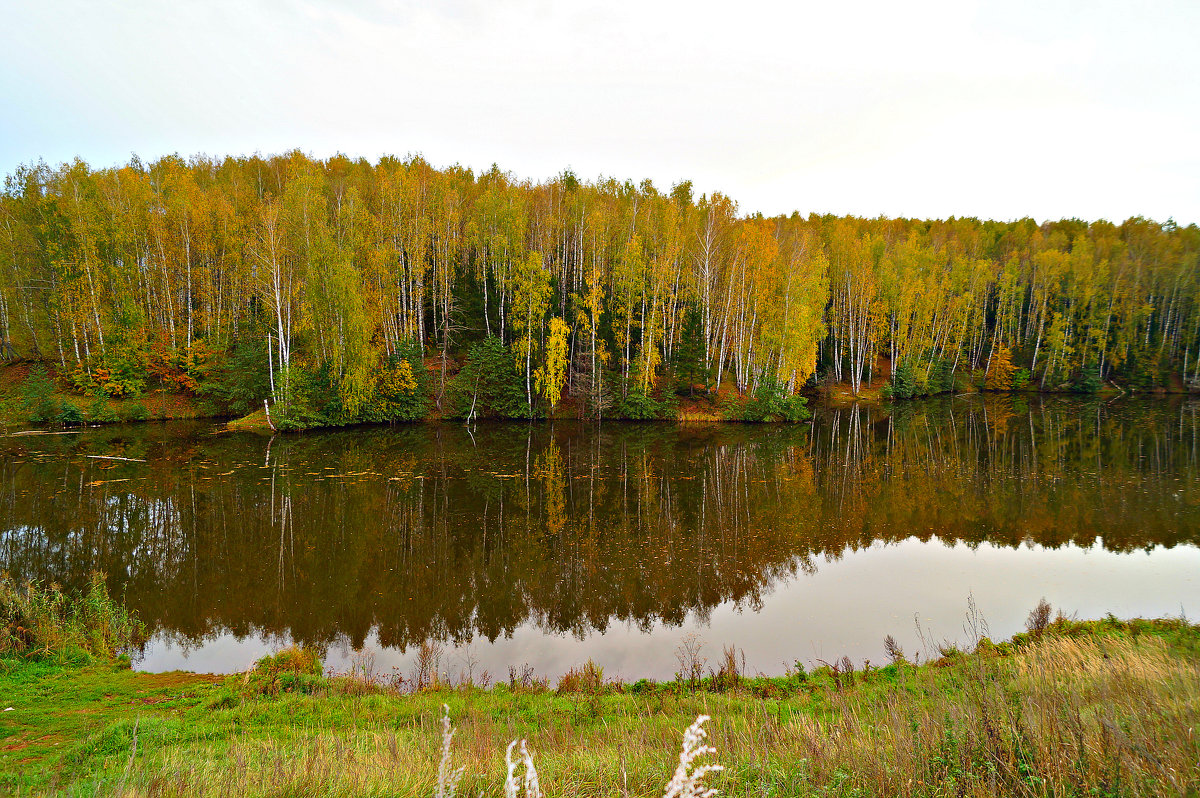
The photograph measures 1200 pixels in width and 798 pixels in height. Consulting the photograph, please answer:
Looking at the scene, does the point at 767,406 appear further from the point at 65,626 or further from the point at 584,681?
the point at 65,626

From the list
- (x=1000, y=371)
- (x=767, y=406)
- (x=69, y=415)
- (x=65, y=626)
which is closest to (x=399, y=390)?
(x=69, y=415)

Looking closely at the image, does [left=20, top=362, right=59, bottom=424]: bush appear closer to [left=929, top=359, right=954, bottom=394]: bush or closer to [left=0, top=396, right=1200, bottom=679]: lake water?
[left=0, top=396, right=1200, bottom=679]: lake water

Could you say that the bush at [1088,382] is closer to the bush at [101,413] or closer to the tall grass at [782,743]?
the tall grass at [782,743]

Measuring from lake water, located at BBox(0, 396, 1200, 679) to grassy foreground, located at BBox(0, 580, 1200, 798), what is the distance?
1.22 meters

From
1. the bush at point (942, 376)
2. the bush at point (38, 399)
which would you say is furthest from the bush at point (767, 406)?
the bush at point (38, 399)

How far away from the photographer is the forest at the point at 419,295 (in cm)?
3562

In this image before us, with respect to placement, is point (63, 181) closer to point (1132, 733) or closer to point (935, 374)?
point (1132, 733)

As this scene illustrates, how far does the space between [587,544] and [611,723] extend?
8.86 meters

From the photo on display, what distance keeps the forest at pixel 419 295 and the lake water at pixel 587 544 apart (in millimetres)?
8518

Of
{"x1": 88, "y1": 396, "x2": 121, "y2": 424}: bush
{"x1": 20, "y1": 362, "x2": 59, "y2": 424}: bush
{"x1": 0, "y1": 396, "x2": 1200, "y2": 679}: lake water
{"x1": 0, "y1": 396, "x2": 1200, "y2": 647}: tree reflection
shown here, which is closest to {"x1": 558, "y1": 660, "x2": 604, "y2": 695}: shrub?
{"x1": 0, "y1": 396, "x2": 1200, "y2": 679}: lake water

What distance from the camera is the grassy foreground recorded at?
169 inches

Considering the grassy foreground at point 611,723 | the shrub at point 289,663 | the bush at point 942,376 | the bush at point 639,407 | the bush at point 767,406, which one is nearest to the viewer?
the grassy foreground at point 611,723

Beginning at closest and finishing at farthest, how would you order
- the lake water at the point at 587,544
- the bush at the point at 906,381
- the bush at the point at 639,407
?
the lake water at the point at 587,544
the bush at the point at 639,407
the bush at the point at 906,381

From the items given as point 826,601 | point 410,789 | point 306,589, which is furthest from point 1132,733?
point 306,589
